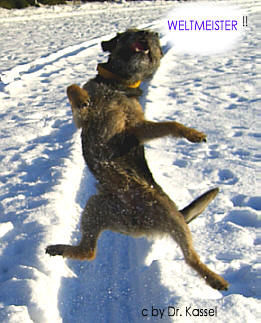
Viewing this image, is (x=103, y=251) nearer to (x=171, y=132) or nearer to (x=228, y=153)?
(x=171, y=132)

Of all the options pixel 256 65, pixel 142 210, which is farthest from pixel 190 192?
pixel 256 65

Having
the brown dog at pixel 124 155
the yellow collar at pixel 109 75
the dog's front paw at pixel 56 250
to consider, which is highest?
the yellow collar at pixel 109 75

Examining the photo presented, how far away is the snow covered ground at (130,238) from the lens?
248 centimetres

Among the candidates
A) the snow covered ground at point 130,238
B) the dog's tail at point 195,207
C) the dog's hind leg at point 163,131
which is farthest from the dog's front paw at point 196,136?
the snow covered ground at point 130,238

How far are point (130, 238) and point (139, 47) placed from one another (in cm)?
167

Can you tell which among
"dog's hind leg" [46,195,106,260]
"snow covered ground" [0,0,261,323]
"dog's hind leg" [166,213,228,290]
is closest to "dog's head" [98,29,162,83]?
"dog's hind leg" [46,195,106,260]

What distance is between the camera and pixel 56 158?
459 centimetres

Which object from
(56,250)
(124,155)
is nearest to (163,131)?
(124,155)

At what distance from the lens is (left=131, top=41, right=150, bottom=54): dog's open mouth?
2.55m

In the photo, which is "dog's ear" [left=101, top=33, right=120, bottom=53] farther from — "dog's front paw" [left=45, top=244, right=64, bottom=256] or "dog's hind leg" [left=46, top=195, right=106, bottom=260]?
"dog's front paw" [left=45, top=244, right=64, bottom=256]

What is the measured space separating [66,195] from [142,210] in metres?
1.49

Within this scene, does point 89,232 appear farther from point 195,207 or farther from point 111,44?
point 111,44

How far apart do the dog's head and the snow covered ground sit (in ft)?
3.98

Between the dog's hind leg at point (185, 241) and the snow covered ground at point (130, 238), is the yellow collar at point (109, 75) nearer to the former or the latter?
the dog's hind leg at point (185, 241)
